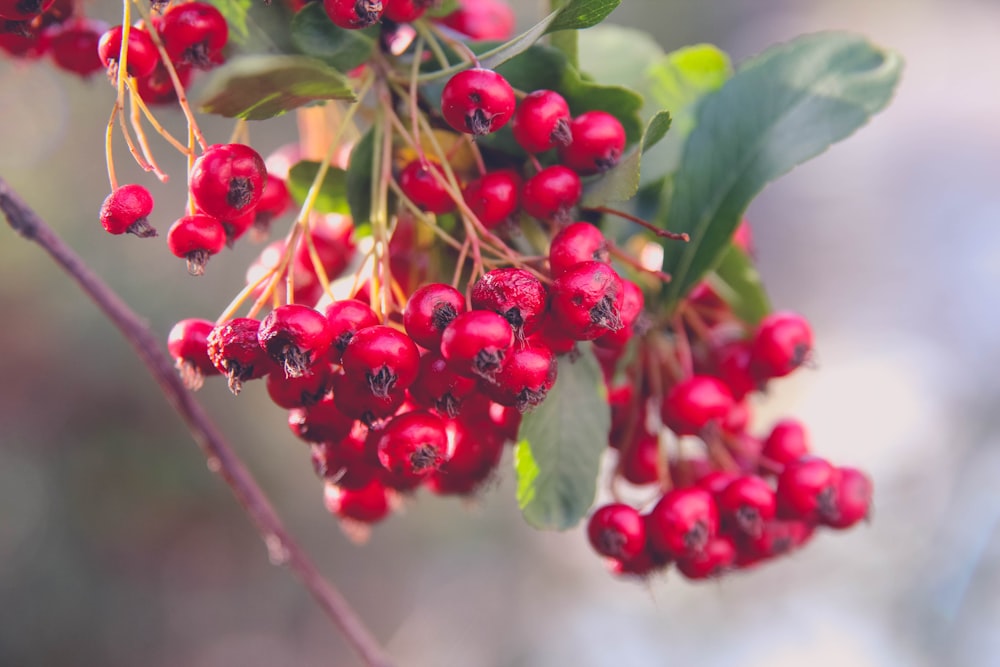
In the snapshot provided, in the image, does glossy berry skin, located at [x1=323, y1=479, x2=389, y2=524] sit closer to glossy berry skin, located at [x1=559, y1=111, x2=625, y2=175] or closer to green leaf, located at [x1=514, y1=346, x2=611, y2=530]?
green leaf, located at [x1=514, y1=346, x2=611, y2=530]

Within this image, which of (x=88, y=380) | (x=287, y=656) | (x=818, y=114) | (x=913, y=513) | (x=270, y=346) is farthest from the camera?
(x=287, y=656)

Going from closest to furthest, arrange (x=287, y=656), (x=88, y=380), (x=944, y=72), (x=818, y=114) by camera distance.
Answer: (x=818, y=114)
(x=88, y=380)
(x=287, y=656)
(x=944, y=72)

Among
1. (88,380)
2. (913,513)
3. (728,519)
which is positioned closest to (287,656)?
(88,380)

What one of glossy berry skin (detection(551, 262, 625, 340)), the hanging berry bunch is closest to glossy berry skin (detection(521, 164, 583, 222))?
the hanging berry bunch

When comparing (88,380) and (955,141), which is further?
(955,141)

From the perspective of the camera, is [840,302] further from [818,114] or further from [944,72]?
[818,114]

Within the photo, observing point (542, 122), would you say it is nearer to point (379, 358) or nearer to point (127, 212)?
point (379, 358)
